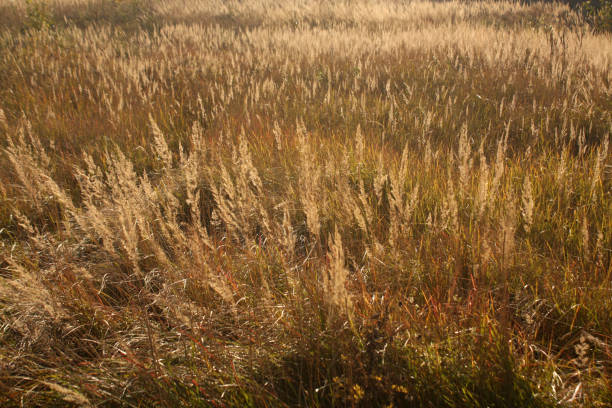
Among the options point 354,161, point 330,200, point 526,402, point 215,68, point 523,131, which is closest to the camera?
point 526,402

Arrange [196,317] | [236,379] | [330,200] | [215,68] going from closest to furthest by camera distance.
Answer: [236,379] → [196,317] → [330,200] → [215,68]

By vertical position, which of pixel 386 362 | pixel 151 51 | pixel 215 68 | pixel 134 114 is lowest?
pixel 386 362

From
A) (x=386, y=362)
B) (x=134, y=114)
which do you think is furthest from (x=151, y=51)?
(x=386, y=362)

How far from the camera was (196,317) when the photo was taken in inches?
64.4

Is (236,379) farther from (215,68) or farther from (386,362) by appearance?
Answer: (215,68)

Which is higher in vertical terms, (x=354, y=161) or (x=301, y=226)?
(x=354, y=161)

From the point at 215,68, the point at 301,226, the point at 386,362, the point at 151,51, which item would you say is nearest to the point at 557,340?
the point at 386,362

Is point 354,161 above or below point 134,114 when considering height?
below

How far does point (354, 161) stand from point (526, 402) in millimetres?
2186

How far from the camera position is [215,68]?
6.20 m

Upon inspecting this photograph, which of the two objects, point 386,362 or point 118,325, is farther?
point 118,325

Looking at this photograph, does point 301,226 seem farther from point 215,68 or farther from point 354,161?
point 215,68

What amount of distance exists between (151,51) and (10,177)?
605 centimetres

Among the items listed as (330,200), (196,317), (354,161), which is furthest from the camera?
(354,161)
